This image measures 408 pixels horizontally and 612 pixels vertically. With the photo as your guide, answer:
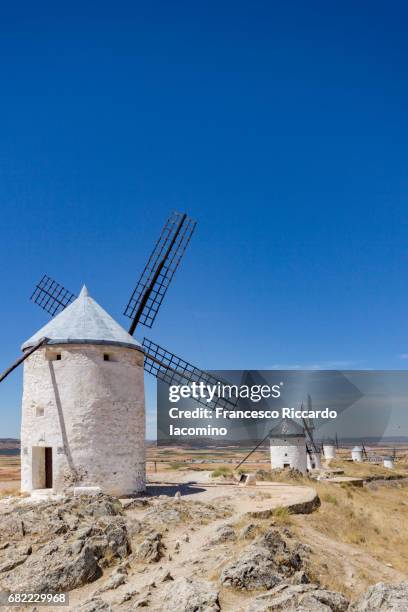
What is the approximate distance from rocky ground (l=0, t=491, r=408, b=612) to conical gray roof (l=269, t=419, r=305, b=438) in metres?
19.5

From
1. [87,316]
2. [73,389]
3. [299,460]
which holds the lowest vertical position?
[299,460]

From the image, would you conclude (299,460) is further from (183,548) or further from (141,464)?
(183,548)

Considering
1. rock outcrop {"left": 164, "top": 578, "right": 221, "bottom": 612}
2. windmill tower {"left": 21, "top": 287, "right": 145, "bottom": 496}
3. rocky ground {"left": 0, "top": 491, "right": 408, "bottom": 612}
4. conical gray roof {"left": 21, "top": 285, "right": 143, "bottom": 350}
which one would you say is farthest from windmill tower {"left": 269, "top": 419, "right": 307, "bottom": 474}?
rock outcrop {"left": 164, "top": 578, "right": 221, "bottom": 612}

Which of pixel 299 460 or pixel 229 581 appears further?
pixel 299 460

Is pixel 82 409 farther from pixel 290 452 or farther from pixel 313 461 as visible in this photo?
pixel 313 461

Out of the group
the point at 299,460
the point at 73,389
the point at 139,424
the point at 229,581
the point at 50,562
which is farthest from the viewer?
the point at 299,460

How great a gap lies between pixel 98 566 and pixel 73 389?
648 centimetres

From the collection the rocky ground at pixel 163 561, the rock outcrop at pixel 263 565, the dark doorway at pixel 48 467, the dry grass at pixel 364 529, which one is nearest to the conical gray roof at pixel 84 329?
the dark doorway at pixel 48 467

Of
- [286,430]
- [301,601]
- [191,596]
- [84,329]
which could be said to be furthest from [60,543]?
[286,430]

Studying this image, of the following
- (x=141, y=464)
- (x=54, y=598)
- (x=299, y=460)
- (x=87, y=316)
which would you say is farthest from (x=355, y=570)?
(x=299, y=460)

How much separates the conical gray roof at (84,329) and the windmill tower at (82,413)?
0.03 metres

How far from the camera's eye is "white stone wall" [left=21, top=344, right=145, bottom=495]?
49.0 feet

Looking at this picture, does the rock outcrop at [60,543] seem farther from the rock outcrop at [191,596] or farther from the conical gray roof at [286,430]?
the conical gray roof at [286,430]

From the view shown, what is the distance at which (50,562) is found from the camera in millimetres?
9250
